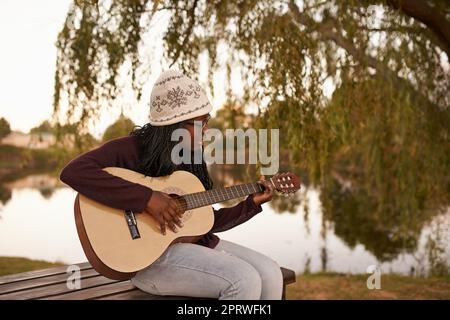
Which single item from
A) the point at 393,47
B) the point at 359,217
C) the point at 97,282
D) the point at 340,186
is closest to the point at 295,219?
the point at 359,217

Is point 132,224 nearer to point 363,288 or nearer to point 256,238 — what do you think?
point 363,288

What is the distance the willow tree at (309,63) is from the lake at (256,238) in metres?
1.43

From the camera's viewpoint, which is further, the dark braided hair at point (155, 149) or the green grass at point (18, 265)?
the green grass at point (18, 265)

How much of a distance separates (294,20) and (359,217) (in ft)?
20.8

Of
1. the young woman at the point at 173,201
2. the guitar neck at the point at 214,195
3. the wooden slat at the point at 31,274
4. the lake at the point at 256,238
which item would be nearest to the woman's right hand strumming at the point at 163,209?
the young woman at the point at 173,201

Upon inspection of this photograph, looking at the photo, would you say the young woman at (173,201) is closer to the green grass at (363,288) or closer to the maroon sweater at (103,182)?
the maroon sweater at (103,182)

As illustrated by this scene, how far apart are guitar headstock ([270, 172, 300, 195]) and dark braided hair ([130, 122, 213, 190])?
437 mm

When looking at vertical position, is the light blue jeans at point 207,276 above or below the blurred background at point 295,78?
below

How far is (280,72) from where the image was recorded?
12.1ft

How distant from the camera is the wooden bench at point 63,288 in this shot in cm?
213

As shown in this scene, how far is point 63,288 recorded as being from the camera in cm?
229

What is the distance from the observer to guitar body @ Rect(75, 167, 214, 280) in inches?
76.4

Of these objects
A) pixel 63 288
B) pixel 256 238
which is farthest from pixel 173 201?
pixel 256 238
